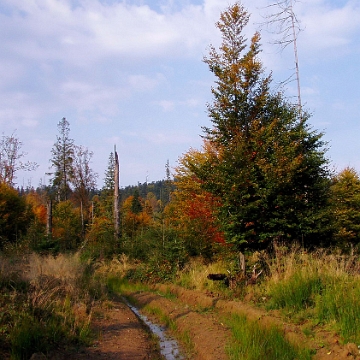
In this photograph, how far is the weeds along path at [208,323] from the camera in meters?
6.57

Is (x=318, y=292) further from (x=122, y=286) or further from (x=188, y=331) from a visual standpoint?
(x=122, y=286)

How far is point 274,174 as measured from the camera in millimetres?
12383

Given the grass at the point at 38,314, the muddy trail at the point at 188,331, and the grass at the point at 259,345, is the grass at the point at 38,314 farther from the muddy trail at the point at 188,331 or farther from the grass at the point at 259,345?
the grass at the point at 259,345

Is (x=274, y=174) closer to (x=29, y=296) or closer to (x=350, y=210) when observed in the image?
(x=29, y=296)

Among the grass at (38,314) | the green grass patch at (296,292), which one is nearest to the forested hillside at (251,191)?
the green grass patch at (296,292)

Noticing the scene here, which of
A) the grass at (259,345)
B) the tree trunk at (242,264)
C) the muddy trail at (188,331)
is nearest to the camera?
the grass at (259,345)

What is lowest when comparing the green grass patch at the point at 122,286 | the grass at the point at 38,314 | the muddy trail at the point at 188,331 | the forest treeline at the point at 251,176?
the green grass patch at the point at 122,286

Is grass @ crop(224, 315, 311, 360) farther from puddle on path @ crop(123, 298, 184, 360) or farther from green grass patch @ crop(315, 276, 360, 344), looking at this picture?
puddle on path @ crop(123, 298, 184, 360)

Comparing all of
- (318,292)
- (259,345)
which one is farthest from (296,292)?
(259,345)

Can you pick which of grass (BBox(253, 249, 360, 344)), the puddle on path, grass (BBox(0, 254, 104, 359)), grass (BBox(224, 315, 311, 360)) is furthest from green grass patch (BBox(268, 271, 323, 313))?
grass (BBox(0, 254, 104, 359))

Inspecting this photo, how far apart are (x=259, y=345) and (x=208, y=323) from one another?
8.70ft

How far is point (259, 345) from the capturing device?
6.88 meters

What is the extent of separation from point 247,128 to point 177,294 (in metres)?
6.84

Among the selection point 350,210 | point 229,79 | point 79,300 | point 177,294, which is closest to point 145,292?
point 177,294
